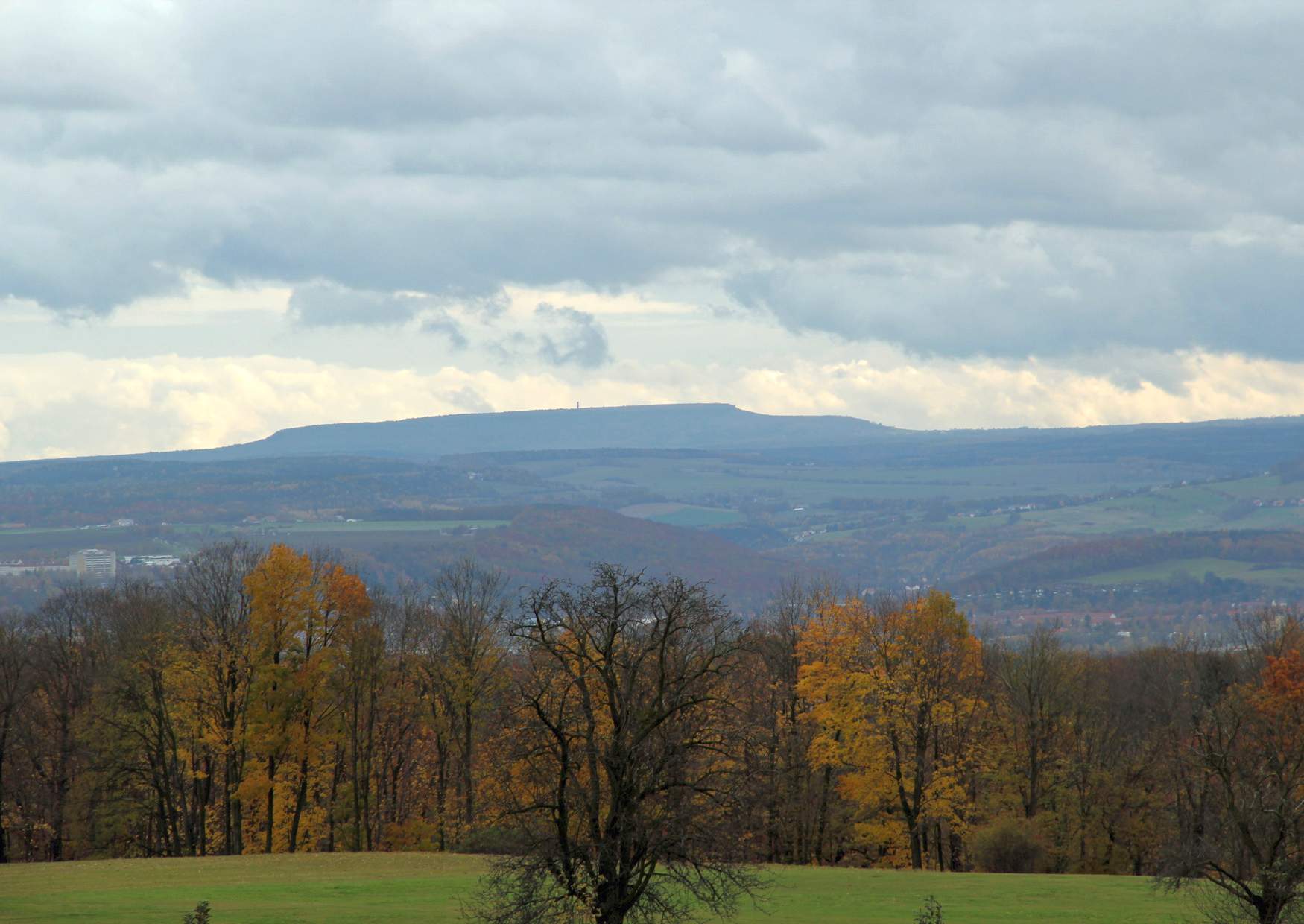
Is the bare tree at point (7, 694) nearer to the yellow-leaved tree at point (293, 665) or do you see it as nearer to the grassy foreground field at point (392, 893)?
the yellow-leaved tree at point (293, 665)

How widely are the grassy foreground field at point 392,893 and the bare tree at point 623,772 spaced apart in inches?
445

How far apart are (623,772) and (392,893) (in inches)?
805

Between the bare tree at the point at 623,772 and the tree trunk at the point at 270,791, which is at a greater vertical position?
the bare tree at the point at 623,772

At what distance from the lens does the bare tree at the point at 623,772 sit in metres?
33.7

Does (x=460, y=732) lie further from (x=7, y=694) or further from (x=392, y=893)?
Answer: (x=7, y=694)

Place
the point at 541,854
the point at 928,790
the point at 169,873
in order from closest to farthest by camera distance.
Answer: the point at 541,854
the point at 169,873
the point at 928,790

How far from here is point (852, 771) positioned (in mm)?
72188

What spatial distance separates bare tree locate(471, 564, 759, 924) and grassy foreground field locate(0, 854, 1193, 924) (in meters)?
11.3

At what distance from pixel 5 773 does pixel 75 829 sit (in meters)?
4.89

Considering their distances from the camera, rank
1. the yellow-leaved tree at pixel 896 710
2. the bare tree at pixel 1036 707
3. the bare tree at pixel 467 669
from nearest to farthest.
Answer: the yellow-leaved tree at pixel 896 710 < the bare tree at pixel 467 669 < the bare tree at pixel 1036 707

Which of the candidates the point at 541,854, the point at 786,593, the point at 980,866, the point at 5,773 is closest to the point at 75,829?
the point at 5,773

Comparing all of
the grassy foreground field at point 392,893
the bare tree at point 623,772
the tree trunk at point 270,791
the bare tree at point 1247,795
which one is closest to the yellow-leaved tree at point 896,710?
the grassy foreground field at point 392,893

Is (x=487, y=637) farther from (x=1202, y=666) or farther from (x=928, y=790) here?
(x=1202, y=666)

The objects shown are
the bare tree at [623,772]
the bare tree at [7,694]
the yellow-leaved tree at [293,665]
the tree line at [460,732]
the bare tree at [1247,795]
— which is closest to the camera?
the bare tree at [623,772]
